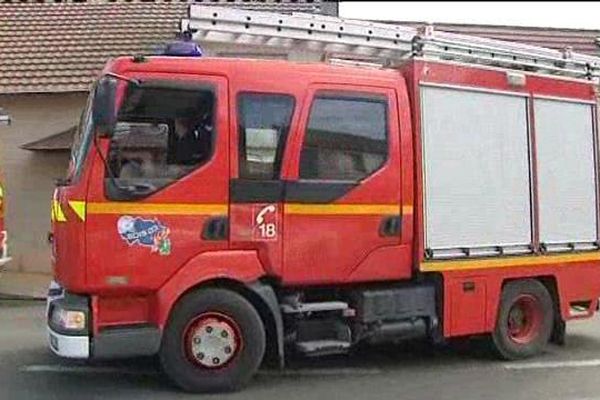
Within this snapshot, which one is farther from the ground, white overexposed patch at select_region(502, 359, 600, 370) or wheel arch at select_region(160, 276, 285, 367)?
wheel arch at select_region(160, 276, 285, 367)

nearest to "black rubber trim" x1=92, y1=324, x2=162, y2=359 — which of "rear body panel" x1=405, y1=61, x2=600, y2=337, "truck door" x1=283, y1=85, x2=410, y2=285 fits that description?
"truck door" x1=283, y1=85, x2=410, y2=285

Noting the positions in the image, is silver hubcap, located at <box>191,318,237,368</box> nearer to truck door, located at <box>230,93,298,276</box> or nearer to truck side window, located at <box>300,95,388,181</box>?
truck door, located at <box>230,93,298,276</box>

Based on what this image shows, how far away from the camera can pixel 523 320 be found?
30.8ft

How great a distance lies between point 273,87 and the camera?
7.89 metres

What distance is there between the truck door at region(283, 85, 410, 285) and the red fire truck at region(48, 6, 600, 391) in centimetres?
2

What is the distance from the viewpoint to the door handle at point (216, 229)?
25.0 feet

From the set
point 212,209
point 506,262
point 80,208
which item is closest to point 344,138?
point 212,209

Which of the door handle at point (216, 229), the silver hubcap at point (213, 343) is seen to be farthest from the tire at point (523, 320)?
the door handle at point (216, 229)

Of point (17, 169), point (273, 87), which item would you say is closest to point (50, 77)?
point (17, 169)

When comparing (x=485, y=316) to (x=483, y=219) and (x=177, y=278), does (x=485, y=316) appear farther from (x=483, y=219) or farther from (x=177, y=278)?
(x=177, y=278)

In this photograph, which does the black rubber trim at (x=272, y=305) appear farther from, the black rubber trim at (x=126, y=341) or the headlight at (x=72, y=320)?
the headlight at (x=72, y=320)

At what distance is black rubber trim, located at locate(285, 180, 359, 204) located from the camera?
7859 millimetres

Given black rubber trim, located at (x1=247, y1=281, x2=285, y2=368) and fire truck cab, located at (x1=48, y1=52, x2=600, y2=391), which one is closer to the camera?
fire truck cab, located at (x1=48, y1=52, x2=600, y2=391)

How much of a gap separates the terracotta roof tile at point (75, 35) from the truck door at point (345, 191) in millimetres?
7565
